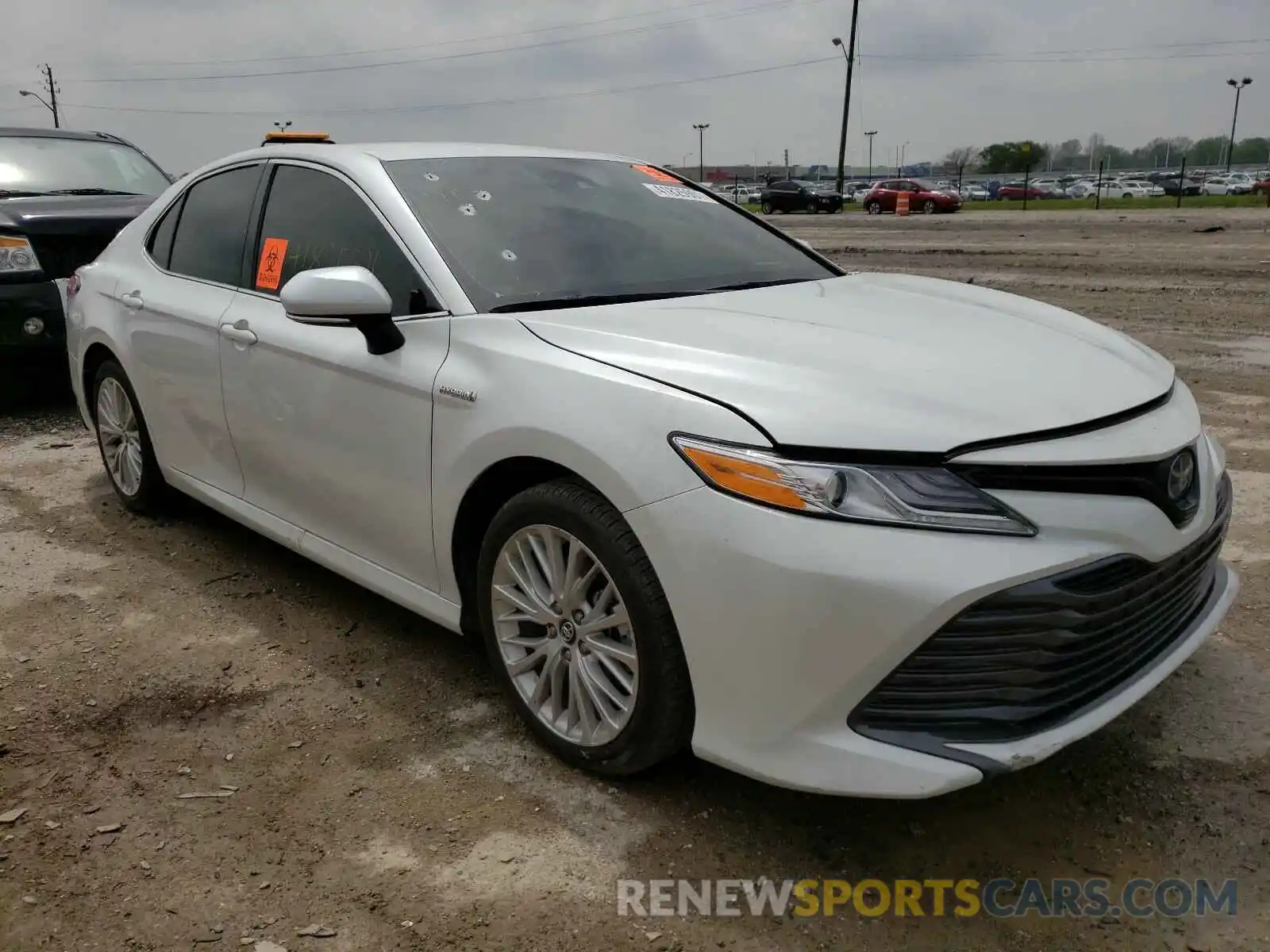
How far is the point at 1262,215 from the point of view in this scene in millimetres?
23375

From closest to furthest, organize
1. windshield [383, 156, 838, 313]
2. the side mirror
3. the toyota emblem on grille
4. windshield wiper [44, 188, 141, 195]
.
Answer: the toyota emblem on grille, the side mirror, windshield [383, 156, 838, 313], windshield wiper [44, 188, 141, 195]

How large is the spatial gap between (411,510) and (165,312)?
5.83ft

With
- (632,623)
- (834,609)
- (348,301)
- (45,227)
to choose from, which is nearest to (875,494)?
(834,609)

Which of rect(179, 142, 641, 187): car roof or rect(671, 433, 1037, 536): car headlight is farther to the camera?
rect(179, 142, 641, 187): car roof

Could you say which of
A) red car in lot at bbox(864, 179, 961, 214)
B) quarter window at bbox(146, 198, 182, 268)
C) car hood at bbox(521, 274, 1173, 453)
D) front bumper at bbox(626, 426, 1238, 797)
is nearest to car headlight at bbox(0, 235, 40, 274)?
quarter window at bbox(146, 198, 182, 268)

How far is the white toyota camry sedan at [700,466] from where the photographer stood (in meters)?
2.12

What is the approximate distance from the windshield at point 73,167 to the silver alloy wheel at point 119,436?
3524 mm

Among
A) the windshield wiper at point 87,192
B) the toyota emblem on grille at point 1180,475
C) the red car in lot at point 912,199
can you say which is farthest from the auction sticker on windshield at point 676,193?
the red car in lot at point 912,199

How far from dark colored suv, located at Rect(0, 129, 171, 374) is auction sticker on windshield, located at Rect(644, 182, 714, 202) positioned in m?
4.65

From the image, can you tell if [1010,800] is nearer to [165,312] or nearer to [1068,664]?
[1068,664]

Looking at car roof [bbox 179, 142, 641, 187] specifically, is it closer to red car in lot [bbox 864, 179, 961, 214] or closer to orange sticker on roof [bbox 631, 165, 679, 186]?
orange sticker on roof [bbox 631, 165, 679, 186]

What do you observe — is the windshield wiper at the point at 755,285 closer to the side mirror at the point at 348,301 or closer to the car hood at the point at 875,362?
the car hood at the point at 875,362

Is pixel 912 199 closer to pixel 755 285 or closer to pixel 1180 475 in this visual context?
pixel 755 285

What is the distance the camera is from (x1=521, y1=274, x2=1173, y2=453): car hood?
221 cm
